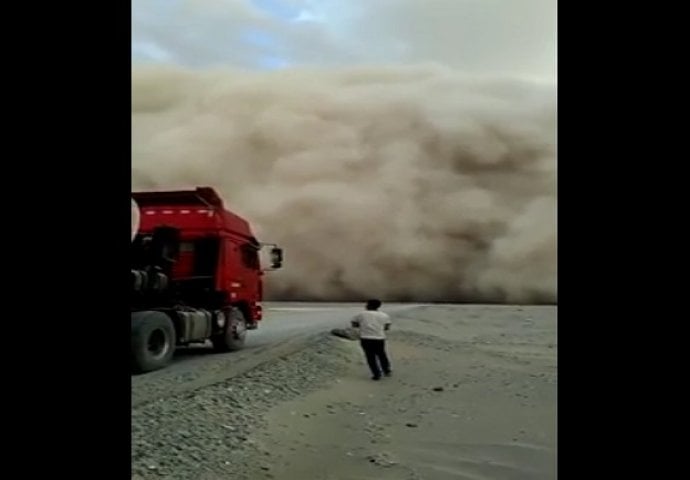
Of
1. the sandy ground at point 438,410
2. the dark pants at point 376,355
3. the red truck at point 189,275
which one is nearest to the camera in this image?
the sandy ground at point 438,410

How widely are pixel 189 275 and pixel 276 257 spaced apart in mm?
403

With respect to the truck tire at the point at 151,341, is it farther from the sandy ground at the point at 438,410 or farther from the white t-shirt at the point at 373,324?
the white t-shirt at the point at 373,324

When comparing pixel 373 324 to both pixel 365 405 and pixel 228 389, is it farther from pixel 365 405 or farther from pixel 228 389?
pixel 228 389

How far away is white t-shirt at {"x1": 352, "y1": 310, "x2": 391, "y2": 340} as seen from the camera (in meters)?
2.36

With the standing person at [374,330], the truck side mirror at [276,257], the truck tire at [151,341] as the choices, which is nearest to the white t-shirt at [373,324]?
the standing person at [374,330]

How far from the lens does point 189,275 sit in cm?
264

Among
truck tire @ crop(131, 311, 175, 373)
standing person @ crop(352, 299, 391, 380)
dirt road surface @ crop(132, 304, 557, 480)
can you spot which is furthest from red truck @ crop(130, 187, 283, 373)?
standing person @ crop(352, 299, 391, 380)

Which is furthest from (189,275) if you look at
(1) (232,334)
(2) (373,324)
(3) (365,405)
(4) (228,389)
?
(3) (365,405)

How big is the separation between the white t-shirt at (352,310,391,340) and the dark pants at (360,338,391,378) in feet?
0.06

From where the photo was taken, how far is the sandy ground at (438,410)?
208cm

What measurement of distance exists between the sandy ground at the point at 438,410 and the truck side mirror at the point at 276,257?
443 mm

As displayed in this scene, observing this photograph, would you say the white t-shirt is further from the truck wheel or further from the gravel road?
the truck wheel

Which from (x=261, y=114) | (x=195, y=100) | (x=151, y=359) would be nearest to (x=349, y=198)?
(x=261, y=114)

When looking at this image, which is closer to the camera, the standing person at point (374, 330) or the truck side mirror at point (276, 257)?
the standing person at point (374, 330)
